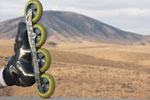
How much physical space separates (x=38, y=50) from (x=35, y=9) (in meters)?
0.78

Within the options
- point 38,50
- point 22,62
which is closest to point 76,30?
point 22,62

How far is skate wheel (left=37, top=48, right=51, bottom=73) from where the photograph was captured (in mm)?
4746

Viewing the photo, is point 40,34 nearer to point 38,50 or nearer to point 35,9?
point 38,50

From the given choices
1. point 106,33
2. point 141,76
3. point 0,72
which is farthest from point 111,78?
point 106,33

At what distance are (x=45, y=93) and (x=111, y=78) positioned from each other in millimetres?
9089

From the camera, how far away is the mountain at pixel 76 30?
5856 inches

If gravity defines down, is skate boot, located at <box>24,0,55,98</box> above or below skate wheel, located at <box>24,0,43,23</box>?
below

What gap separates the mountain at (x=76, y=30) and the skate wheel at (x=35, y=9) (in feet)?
432

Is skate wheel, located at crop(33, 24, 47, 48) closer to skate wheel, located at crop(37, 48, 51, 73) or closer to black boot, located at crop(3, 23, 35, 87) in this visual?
skate wheel, located at crop(37, 48, 51, 73)

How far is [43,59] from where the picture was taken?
4812 millimetres

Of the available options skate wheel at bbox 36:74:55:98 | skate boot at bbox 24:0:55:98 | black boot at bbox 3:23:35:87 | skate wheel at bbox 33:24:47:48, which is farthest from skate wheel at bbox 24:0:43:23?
skate wheel at bbox 36:74:55:98

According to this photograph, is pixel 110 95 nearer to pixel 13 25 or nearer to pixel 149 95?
pixel 149 95

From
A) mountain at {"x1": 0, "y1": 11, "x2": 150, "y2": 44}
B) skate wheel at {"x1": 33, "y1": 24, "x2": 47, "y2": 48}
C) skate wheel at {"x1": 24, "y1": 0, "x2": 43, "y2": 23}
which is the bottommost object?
skate wheel at {"x1": 33, "y1": 24, "x2": 47, "y2": 48}

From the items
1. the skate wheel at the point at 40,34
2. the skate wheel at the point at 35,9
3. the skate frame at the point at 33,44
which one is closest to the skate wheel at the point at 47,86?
the skate frame at the point at 33,44
